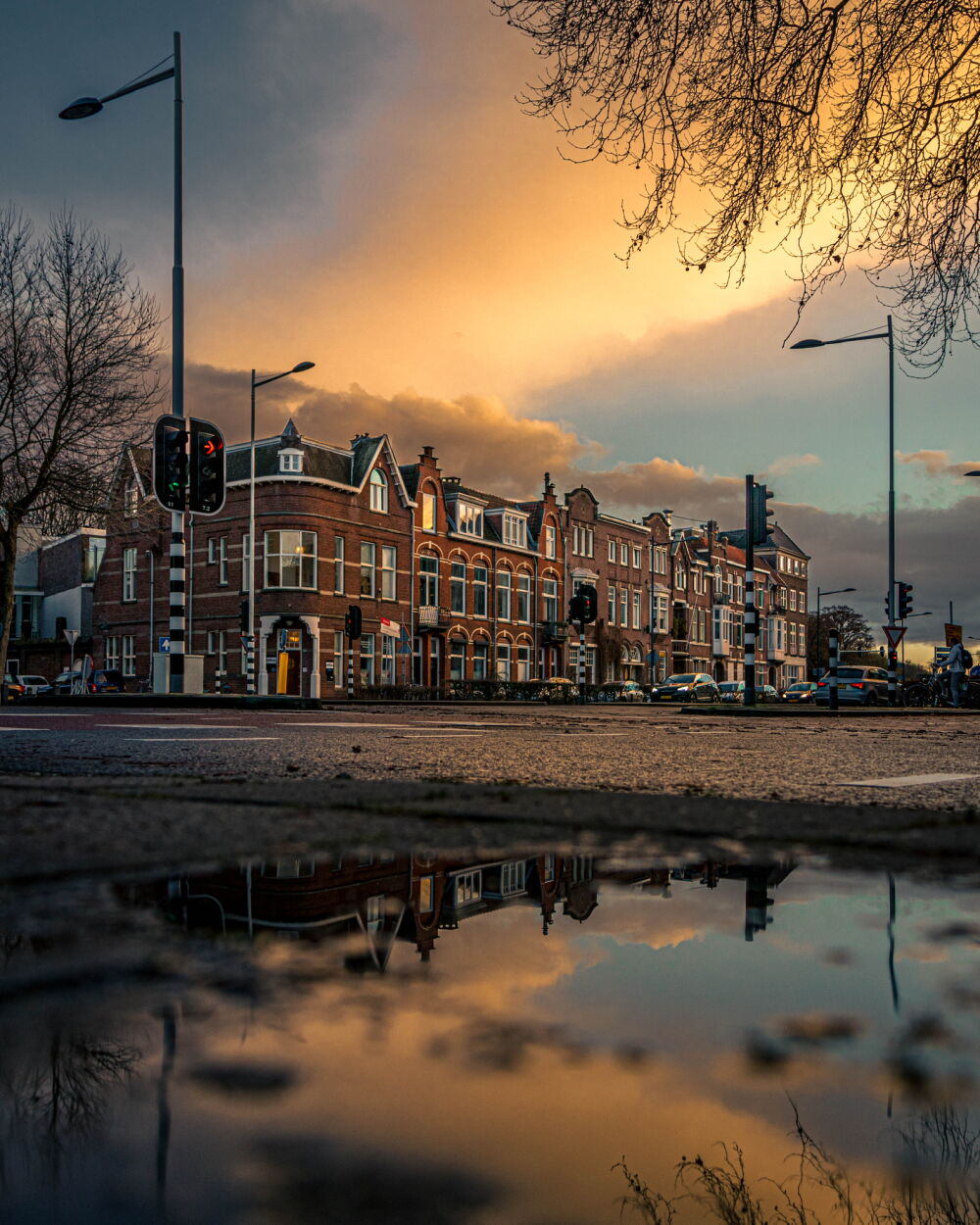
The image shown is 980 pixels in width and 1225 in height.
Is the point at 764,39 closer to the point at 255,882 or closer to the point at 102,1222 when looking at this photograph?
the point at 255,882

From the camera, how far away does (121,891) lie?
1.75 m

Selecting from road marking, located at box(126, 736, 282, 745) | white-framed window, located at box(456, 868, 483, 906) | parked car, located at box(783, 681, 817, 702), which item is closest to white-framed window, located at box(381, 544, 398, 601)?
parked car, located at box(783, 681, 817, 702)

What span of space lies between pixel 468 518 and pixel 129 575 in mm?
16529

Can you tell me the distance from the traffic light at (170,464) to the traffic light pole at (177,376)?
25 centimetres

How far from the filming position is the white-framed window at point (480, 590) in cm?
5294

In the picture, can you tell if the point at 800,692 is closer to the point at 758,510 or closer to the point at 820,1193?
the point at 758,510

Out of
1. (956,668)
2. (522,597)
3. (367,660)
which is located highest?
(522,597)

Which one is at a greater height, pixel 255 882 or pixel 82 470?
pixel 82 470

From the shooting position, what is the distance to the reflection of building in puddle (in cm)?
156

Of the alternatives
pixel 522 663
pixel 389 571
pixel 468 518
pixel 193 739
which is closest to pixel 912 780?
pixel 193 739

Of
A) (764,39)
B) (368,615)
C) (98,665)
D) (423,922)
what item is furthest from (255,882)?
(98,665)

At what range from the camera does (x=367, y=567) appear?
151 ft

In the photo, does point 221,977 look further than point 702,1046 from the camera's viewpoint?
Yes

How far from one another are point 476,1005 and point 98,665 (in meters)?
52.0
